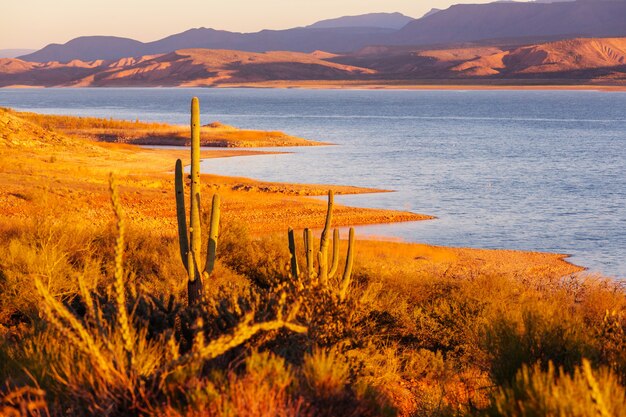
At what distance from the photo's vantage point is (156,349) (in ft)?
22.8

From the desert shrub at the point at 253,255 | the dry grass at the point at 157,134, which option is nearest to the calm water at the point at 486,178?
the dry grass at the point at 157,134

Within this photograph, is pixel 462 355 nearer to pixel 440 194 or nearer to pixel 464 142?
Answer: pixel 440 194

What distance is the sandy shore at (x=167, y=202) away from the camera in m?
21.7

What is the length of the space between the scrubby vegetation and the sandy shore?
3.33m

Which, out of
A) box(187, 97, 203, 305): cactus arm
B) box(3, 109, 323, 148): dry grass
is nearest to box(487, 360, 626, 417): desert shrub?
box(187, 97, 203, 305): cactus arm

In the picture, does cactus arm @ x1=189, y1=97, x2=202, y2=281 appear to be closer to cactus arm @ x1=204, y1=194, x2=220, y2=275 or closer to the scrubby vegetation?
cactus arm @ x1=204, y1=194, x2=220, y2=275

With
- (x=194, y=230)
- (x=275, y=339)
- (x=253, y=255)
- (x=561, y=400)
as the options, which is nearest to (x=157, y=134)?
(x=253, y=255)

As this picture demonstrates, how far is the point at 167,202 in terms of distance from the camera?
94.9 ft

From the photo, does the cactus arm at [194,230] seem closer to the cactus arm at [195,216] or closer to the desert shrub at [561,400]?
the cactus arm at [195,216]

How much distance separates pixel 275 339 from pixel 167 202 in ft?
71.3

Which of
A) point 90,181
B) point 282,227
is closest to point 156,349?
point 282,227

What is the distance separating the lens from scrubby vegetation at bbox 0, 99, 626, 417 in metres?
5.65

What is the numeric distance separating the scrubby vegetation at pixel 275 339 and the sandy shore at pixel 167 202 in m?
3.33

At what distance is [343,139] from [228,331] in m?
64.3
